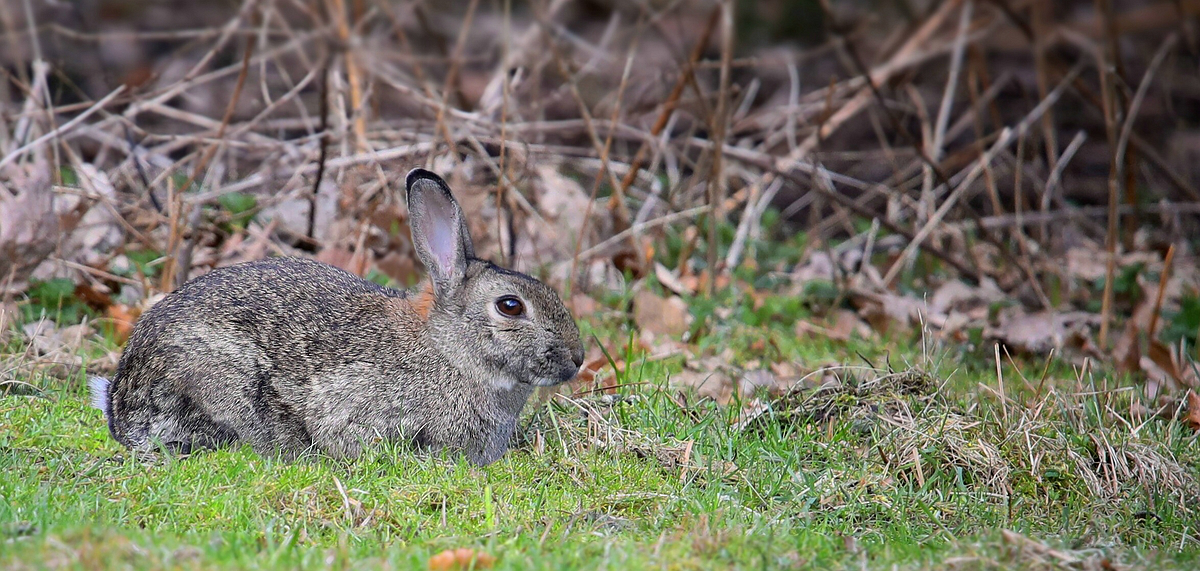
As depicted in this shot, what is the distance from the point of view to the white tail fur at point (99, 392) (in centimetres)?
570

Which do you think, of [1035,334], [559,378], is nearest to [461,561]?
[559,378]

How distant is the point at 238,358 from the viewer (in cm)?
548

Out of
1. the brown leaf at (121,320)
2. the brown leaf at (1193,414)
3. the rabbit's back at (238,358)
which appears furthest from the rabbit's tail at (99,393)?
the brown leaf at (1193,414)

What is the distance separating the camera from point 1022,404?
5.99m

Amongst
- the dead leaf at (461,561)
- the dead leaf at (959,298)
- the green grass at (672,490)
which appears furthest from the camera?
the dead leaf at (959,298)

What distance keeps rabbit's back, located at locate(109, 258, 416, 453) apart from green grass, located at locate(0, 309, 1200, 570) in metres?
0.18

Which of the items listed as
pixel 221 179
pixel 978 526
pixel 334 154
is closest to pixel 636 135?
pixel 334 154

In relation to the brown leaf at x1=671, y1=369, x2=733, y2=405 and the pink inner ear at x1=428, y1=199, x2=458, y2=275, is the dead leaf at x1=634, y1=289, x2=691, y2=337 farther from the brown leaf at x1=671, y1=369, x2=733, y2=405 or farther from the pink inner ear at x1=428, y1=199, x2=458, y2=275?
the pink inner ear at x1=428, y1=199, x2=458, y2=275

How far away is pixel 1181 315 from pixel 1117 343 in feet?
2.74

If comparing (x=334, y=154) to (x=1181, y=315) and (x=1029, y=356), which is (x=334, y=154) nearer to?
(x=1029, y=356)

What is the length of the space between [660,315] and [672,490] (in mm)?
3104

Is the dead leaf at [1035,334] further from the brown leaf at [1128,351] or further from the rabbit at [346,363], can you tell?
the rabbit at [346,363]

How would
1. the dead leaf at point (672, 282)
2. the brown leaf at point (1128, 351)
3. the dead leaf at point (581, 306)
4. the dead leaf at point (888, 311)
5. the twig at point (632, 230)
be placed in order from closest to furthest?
the brown leaf at point (1128, 351) < the dead leaf at point (581, 306) < the dead leaf at point (888, 311) < the dead leaf at point (672, 282) < the twig at point (632, 230)

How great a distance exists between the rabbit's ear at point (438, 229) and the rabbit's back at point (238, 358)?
1.08 ft
